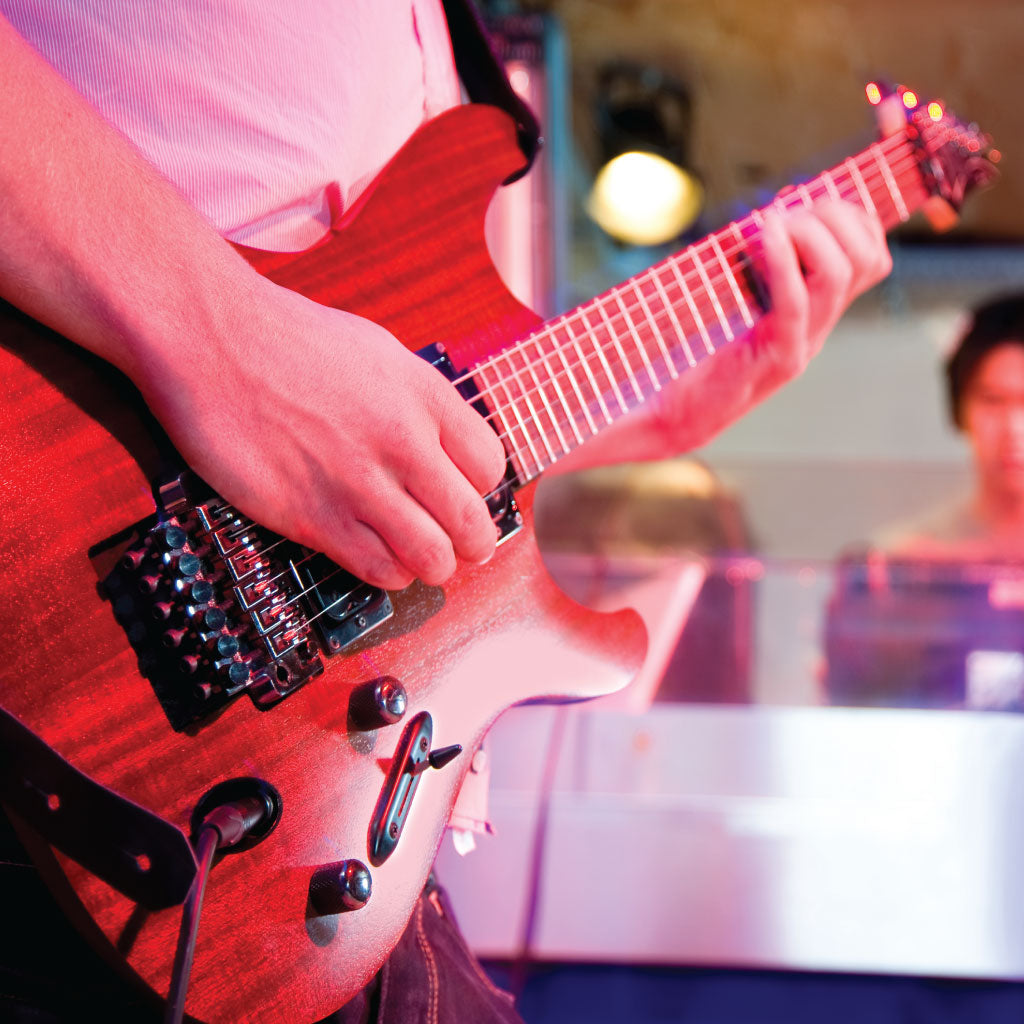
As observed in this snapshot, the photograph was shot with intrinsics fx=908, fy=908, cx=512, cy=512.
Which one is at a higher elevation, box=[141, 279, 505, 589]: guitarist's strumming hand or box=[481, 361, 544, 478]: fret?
box=[141, 279, 505, 589]: guitarist's strumming hand

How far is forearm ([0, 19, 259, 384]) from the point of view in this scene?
53 cm

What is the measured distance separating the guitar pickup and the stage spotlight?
392 cm

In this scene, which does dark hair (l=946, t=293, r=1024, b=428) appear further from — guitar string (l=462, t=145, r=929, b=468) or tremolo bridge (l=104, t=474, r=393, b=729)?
tremolo bridge (l=104, t=474, r=393, b=729)

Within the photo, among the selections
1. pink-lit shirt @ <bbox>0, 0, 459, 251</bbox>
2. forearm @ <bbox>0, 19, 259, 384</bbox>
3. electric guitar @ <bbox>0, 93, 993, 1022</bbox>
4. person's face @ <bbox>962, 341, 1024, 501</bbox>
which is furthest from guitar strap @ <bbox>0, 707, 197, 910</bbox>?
person's face @ <bbox>962, 341, 1024, 501</bbox>

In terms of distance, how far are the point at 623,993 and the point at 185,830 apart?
119cm

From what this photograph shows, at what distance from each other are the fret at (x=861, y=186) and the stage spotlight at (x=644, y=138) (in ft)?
11.1

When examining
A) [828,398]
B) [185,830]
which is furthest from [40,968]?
[828,398]

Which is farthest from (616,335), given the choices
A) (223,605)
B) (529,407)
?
(223,605)

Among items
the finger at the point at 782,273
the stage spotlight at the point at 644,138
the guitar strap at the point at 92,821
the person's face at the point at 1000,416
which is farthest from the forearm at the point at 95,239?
the stage spotlight at the point at 644,138

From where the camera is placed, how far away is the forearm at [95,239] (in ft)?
1.72

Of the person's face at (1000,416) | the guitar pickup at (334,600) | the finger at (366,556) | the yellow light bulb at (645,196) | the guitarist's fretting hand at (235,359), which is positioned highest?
the guitarist's fretting hand at (235,359)

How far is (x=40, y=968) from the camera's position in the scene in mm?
574

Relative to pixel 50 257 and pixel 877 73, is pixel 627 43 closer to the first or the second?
pixel 877 73

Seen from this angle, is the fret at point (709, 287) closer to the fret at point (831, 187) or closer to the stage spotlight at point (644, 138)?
the fret at point (831, 187)
